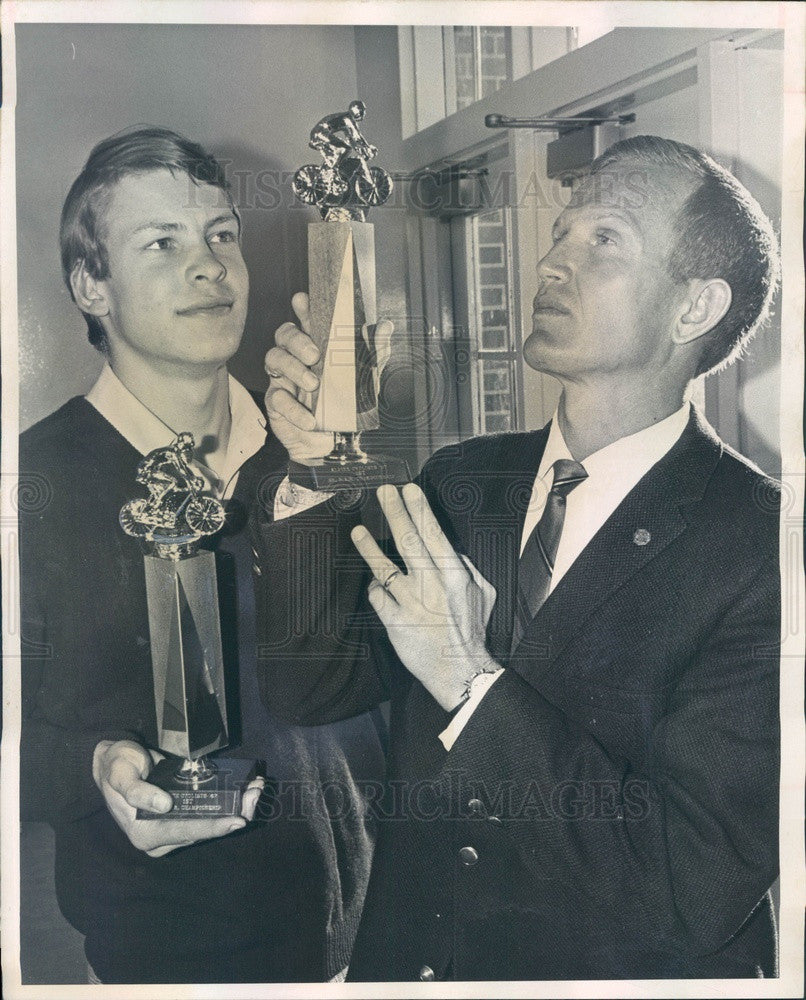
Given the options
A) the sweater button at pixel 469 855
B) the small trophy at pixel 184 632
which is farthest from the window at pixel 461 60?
the sweater button at pixel 469 855

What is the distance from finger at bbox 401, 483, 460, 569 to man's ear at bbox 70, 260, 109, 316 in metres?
0.72

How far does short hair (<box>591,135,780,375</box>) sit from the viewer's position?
2.23 metres

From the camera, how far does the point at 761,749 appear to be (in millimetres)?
2309

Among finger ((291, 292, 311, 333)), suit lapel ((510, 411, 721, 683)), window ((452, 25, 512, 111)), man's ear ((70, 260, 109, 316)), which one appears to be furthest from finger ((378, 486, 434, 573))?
window ((452, 25, 512, 111))

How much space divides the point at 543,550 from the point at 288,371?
628 mm

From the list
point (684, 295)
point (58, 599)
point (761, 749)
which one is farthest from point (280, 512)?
point (761, 749)

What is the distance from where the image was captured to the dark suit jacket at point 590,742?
2225 mm

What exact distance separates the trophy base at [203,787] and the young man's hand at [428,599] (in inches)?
16.6

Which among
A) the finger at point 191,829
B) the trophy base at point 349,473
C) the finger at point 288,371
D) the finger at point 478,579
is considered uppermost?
the finger at point 288,371

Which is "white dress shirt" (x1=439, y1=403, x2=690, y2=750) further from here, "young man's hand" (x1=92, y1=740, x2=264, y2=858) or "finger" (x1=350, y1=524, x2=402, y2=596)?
"young man's hand" (x1=92, y1=740, x2=264, y2=858)

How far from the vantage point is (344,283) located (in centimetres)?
225

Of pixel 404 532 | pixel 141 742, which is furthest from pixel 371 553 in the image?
pixel 141 742

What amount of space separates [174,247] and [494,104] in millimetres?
713

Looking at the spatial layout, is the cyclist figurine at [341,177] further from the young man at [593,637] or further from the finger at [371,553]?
the finger at [371,553]
